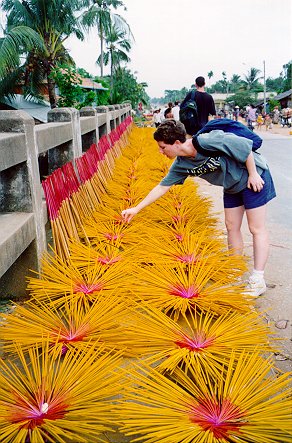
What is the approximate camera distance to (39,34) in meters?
17.9

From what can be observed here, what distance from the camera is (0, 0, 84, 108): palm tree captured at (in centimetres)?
1714

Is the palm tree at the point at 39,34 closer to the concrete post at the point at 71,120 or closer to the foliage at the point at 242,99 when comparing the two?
the concrete post at the point at 71,120

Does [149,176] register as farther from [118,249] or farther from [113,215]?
[118,249]

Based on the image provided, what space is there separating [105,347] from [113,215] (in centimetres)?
140

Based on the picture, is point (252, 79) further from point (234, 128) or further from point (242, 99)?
point (234, 128)

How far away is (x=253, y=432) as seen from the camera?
95cm

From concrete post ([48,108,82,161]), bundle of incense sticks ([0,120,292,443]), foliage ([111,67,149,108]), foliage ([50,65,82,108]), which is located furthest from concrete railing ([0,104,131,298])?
foliage ([111,67,149,108])

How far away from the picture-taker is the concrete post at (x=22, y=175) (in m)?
1.76

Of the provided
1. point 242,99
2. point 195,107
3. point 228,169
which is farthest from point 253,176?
point 242,99

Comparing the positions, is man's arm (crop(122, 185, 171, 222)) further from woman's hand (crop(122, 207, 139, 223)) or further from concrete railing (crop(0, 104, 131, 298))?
concrete railing (crop(0, 104, 131, 298))

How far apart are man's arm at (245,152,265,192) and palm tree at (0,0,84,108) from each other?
15.6 metres

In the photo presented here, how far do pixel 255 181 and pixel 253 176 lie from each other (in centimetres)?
3

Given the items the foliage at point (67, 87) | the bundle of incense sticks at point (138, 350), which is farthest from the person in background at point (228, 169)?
the foliage at point (67, 87)

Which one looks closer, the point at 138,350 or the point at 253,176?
the point at 138,350
